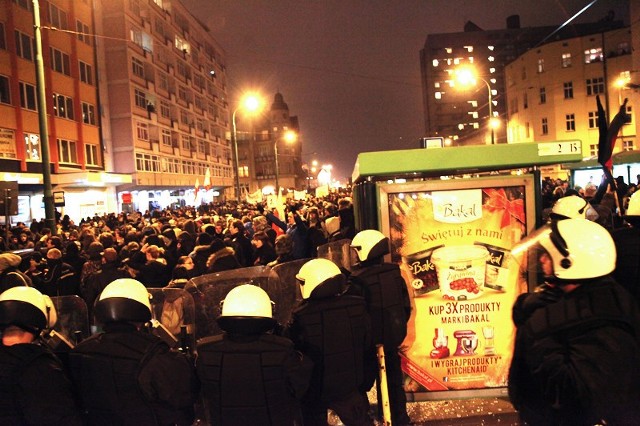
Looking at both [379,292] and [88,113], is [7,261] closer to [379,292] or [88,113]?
[379,292]

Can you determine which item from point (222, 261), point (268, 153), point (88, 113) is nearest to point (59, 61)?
point (88, 113)

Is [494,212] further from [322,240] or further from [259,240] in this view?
[322,240]

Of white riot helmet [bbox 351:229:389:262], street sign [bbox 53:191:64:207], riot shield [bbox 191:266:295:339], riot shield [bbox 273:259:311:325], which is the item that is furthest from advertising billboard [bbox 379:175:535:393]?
street sign [bbox 53:191:64:207]

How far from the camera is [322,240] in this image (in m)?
10.6

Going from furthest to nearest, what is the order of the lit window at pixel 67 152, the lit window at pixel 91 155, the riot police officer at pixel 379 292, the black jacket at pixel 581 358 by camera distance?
the lit window at pixel 91 155
the lit window at pixel 67 152
the riot police officer at pixel 379 292
the black jacket at pixel 581 358

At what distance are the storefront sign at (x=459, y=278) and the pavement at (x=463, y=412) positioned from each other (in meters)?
0.24

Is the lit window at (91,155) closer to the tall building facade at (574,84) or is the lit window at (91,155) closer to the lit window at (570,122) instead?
the tall building facade at (574,84)

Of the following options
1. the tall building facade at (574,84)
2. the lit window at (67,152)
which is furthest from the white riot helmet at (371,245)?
the tall building facade at (574,84)

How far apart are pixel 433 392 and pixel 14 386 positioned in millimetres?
3704

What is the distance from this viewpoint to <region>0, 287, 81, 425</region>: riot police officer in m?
3.00

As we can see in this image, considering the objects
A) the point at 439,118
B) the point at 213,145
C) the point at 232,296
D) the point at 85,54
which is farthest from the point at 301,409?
the point at 439,118

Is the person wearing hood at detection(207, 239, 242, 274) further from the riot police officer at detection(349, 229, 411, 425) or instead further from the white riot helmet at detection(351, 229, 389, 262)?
the white riot helmet at detection(351, 229, 389, 262)

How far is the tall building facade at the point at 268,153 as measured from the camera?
105 metres

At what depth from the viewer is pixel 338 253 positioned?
7.36 m
